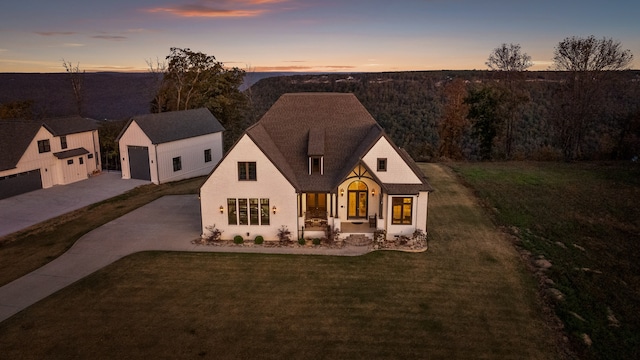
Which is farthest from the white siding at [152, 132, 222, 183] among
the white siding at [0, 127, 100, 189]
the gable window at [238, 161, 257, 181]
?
the gable window at [238, 161, 257, 181]

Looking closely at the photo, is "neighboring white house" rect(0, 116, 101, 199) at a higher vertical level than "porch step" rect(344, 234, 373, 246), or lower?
higher

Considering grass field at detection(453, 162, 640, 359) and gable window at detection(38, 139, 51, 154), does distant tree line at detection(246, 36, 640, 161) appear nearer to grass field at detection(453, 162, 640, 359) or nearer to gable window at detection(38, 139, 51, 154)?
grass field at detection(453, 162, 640, 359)

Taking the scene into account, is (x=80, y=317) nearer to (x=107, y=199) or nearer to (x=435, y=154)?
(x=107, y=199)

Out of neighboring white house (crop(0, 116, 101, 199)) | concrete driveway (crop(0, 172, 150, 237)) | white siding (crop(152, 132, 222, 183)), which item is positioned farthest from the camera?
white siding (crop(152, 132, 222, 183))

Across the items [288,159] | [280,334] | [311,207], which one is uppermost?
[288,159]

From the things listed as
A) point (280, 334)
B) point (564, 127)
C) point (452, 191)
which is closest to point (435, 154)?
point (564, 127)

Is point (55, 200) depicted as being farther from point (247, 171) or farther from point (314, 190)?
point (314, 190)

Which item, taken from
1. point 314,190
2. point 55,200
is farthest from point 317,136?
point 55,200
